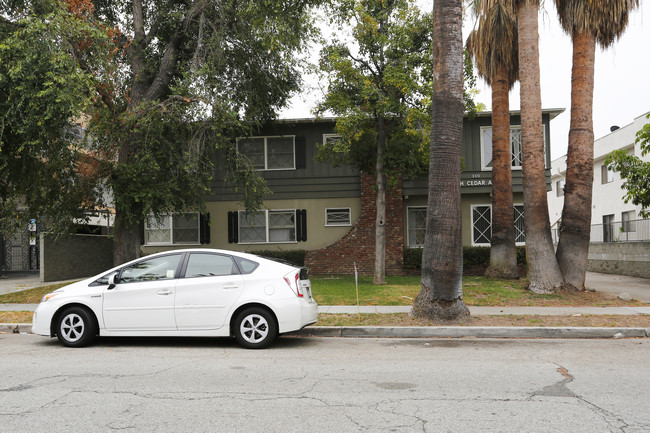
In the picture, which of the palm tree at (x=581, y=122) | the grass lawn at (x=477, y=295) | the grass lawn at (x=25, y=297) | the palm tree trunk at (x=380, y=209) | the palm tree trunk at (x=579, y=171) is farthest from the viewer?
the palm tree trunk at (x=380, y=209)

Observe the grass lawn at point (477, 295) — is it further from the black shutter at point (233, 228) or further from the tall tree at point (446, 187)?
the black shutter at point (233, 228)

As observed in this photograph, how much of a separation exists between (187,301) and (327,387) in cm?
312

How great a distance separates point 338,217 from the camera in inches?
847

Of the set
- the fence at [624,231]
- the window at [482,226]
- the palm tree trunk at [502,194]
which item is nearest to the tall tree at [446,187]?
the palm tree trunk at [502,194]

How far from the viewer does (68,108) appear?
38.5 ft

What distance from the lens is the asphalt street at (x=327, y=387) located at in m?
4.67

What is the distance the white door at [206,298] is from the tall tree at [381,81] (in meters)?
8.65

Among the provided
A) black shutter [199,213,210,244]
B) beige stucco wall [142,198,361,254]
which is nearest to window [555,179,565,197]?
beige stucco wall [142,198,361,254]

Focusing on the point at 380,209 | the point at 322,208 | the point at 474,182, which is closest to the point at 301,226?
the point at 322,208

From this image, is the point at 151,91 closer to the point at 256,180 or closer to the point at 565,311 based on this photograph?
the point at 256,180

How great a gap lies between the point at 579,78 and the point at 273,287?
10.6m

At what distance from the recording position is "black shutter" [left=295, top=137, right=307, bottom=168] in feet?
70.6

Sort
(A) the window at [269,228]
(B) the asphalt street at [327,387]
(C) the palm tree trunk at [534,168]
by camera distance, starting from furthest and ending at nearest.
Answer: (A) the window at [269,228] < (C) the palm tree trunk at [534,168] < (B) the asphalt street at [327,387]

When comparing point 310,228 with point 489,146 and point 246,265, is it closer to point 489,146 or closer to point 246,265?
point 489,146
